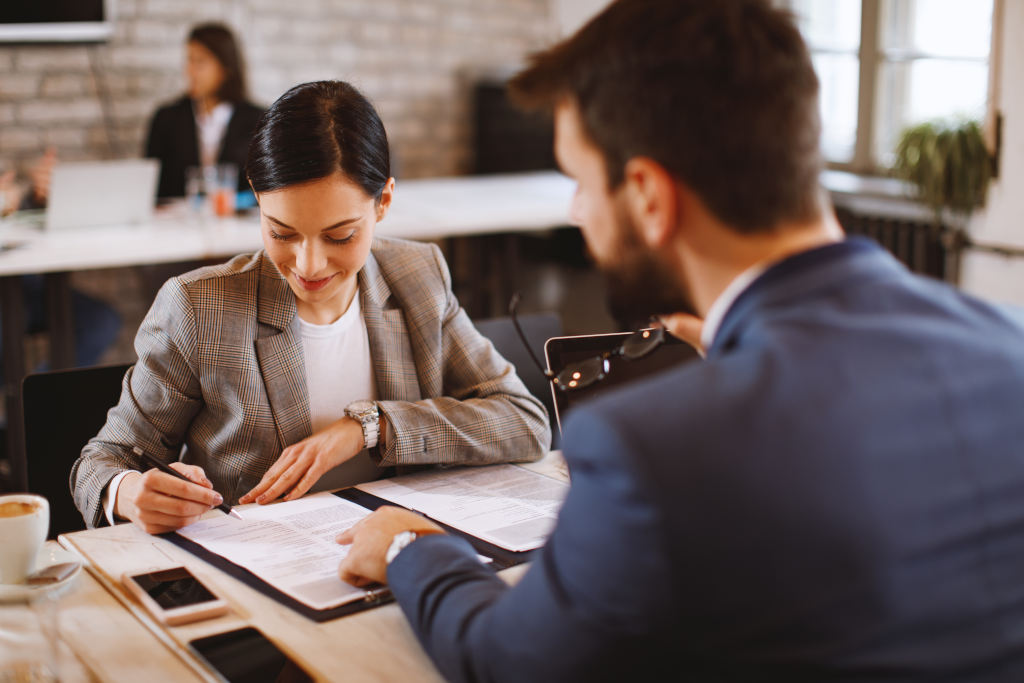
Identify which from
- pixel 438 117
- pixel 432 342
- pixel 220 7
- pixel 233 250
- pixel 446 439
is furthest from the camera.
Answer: pixel 438 117

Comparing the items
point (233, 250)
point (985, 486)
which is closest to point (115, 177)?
point (233, 250)

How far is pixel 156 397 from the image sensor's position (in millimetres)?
1497

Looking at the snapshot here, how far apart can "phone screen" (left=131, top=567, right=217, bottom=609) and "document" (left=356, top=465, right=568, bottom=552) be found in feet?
1.10

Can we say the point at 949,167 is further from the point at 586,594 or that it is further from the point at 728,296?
the point at 586,594

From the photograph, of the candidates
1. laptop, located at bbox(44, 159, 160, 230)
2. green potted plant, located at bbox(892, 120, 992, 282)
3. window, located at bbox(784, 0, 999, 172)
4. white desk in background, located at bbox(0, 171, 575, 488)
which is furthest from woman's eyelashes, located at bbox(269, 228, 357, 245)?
window, located at bbox(784, 0, 999, 172)

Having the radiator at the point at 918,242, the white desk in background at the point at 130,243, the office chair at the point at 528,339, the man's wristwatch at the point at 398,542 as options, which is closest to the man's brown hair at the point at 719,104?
the man's wristwatch at the point at 398,542

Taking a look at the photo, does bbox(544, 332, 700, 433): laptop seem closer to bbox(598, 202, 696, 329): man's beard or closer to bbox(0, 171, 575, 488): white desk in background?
bbox(598, 202, 696, 329): man's beard

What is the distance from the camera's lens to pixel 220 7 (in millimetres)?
4762

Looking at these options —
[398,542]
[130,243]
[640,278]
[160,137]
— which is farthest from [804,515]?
[160,137]

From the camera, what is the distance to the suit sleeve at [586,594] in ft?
2.42

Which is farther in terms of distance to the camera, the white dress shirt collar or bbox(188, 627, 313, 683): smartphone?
bbox(188, 627, 313, 683): smartphone

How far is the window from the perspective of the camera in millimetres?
4059

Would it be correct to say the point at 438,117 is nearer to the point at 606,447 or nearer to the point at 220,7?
the point at 220,7

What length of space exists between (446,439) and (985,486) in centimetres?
93
